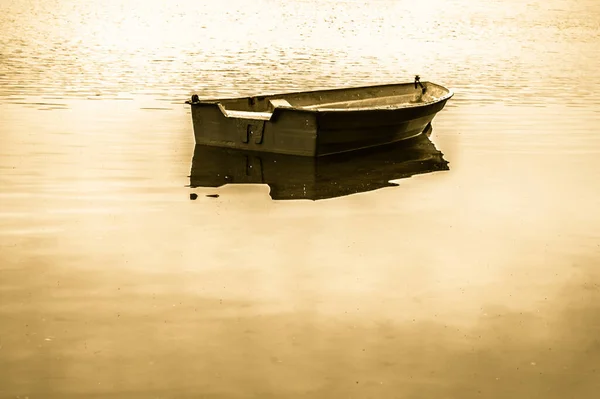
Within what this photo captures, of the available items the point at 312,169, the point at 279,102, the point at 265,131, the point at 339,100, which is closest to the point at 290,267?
the point at 312,169

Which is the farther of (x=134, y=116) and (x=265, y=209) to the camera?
(x=134, y=116)

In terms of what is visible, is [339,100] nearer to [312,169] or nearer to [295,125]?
[295,125]

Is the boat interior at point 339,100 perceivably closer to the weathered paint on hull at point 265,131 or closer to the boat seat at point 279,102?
the boat seat at point 279,102

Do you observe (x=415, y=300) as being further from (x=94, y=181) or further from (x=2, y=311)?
(x=94, y=181)

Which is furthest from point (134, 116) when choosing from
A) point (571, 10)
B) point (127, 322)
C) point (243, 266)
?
point (571, 10)

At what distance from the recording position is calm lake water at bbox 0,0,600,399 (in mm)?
7605

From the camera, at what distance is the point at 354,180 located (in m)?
15.6

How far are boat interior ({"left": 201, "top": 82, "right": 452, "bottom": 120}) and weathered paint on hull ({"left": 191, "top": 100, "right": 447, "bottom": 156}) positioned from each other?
8.8 inches

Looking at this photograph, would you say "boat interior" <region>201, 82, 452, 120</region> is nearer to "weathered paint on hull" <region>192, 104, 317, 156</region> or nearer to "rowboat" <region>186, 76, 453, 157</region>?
"rowboat" <region>186, 76, 453, 157</region>

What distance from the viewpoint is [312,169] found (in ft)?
53.6

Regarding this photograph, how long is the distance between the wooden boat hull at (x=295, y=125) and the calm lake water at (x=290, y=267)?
2.97 ft

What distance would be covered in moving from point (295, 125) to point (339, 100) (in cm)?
421

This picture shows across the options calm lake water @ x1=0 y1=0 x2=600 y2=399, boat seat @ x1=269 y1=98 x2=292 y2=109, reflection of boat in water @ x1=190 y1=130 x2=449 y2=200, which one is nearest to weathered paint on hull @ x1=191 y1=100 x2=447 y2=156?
reflection of boat in water @ x1=190 y1=130 x2=449 y2=200

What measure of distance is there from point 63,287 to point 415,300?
147 inches
